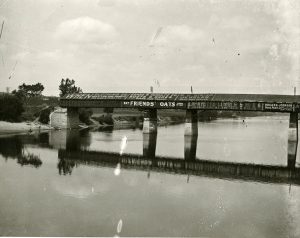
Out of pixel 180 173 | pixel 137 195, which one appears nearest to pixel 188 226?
pixel 137 195

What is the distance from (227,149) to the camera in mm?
41156

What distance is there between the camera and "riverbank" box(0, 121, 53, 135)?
189 feet

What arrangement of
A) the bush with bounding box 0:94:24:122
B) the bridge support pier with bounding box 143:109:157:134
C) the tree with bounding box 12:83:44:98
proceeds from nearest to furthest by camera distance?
the bridge support pier with bounding box 143:109:157:134
the bush with bounding box 0:94:24:122
the tree with bounding box 12:83:44:98

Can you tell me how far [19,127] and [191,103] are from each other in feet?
91.1

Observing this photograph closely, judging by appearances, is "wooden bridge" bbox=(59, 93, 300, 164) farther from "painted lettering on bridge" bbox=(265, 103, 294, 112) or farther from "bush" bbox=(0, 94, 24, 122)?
"bush" bbox=(0, 94, 24, 122)

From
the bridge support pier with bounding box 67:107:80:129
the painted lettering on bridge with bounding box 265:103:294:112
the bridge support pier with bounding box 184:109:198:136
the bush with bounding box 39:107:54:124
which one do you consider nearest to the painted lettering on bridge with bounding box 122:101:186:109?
the bridge support pier with bounding box 184:109:198:136

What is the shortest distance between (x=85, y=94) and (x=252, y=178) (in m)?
46.4

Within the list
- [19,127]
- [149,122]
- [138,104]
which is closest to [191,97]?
[149,122]

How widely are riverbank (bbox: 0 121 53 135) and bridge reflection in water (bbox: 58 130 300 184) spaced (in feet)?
78.6

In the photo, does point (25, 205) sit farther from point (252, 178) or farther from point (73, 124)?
point (73, 124)

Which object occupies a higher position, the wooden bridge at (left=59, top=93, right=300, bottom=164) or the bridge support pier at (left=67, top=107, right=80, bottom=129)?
the wooden bridge at (left=59, top=93, right=300, bottom=164)

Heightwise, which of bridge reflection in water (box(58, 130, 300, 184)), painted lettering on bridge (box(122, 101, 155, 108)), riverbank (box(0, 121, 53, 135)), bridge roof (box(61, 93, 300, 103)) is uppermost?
bridge roof (box(61, 93, 300, 103))

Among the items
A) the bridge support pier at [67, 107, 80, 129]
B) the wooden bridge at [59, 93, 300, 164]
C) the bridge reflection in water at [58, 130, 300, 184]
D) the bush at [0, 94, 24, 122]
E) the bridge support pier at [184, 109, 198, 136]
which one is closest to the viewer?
the bridge reflection in water at [58, 130, 300, 184]

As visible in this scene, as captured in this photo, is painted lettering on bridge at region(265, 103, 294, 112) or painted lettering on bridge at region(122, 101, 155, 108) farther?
painted lettering on bridge at region(122, 101, 155, 108)
